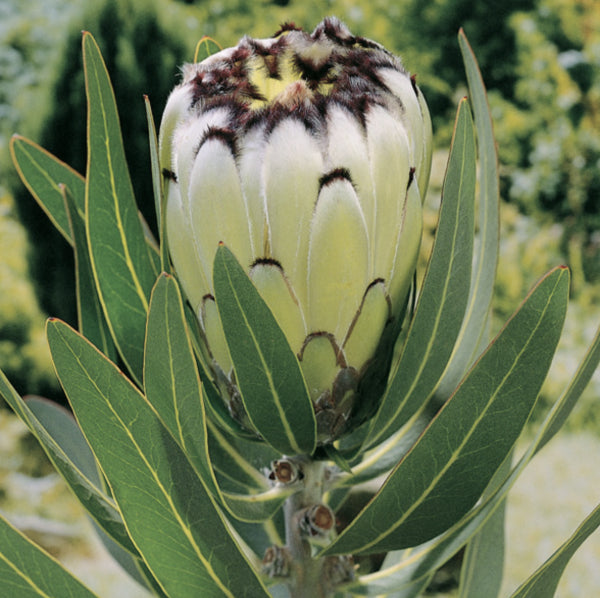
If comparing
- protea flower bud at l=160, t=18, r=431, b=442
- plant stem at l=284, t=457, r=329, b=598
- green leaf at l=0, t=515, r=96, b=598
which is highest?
protea flower bud at l=160, t=18, r=431, b=442

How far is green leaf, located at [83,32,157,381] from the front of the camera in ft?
1.81

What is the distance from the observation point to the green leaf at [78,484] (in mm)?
496

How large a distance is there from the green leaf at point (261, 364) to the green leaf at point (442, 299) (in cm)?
7

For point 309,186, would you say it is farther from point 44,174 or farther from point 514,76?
point 514,76

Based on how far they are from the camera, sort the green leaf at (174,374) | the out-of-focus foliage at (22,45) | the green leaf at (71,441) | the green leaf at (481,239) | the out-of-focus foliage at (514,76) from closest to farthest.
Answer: the green leaf at (174,374), the green leaf at (481,239), the green leaf at (71,441), the out-of-focus foliage at (514,76), the out-of-focus foliage at (22,45)

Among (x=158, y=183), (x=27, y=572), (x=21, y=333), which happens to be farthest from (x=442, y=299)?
(x=21, y=333)

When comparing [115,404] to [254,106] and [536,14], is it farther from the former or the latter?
[536,14]

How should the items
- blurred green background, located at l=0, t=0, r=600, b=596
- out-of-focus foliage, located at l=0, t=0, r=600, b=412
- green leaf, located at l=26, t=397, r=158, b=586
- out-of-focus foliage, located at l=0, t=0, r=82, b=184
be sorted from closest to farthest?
green leaf, located at l=26, t=397, r=158, b=586 → blurred green background, located at l=0, t=0, r=600, b=596 → out-of-focus foliage, located at l=0, t=0, r=600, b=412 → out-of-focus foliage, located at l=0, t=0, r=82, b=184

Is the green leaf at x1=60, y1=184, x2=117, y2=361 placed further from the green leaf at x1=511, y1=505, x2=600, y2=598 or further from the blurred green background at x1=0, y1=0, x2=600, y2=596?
the blurred green background at x1=0, y1=0, x2=600, y2=596

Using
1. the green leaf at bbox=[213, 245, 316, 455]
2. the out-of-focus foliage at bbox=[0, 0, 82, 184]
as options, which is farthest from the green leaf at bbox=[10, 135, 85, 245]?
the out-of-focus foliage at bbox=[0, 0, 82, 184]

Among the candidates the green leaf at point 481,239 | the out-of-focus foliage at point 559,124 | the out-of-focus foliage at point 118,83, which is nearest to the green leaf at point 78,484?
the green leaf at point 481,239

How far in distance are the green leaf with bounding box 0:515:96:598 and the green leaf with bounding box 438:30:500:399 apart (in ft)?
1.04

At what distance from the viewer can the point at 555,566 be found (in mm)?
496

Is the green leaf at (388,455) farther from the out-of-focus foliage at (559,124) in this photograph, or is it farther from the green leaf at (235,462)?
the out-of-focus foliage at (559,124)
